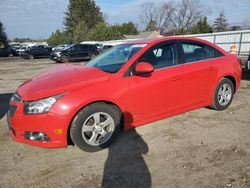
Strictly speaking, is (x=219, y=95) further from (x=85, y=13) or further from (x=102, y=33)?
(x=85, y=13)

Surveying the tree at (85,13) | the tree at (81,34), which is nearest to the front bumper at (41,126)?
the tree at (81,34)

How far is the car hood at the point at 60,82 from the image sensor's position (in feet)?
11.8

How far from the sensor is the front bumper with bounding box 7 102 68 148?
138 inches

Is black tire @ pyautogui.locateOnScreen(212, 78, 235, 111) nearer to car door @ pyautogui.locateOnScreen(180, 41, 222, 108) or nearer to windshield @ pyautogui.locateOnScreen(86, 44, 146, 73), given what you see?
car door @ pyautogui.locateOnScreen(180, 41, 222, 108)

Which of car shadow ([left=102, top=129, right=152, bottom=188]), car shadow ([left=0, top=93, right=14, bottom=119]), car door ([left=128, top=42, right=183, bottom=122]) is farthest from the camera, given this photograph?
car shadow ([left=0, top=93, right=14, bottom=119])

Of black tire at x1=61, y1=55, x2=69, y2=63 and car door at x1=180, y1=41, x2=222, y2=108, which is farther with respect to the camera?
black tire at x1=61, y1=55, x2=69, y2=63

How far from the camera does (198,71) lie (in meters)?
4.75

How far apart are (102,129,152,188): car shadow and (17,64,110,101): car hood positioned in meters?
1.09

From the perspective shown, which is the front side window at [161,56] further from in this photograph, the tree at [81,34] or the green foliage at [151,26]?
the green foliage at [151,26]

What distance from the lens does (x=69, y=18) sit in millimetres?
71625

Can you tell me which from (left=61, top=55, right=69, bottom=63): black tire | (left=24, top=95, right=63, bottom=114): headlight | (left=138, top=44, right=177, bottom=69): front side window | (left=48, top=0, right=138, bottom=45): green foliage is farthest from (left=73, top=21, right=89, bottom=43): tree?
(left=24, top=95, right=63, bottom=114): headlight

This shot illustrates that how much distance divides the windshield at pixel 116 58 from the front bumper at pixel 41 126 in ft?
3.91

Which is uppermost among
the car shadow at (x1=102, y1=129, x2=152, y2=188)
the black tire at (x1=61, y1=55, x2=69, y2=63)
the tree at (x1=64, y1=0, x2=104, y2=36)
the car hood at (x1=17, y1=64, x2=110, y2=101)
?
the tree at (x1=64, y1=0, x2=104, y2=36)

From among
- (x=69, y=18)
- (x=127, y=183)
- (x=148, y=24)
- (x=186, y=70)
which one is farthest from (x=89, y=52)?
(x=148, y=24)
